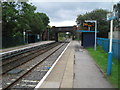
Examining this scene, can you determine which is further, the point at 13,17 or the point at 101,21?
the point at 101,21

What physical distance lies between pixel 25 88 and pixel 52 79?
1.31m

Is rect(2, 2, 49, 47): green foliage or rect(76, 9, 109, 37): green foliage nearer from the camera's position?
rect(2, 2, 49, 47): green foliage

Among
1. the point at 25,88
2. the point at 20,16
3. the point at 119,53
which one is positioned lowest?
the point at 25,88

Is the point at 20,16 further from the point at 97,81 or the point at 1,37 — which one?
the point at 97,81

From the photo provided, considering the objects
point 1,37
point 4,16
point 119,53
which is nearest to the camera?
point 119,53

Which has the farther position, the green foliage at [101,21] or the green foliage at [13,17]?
the green foliage at [101,21]

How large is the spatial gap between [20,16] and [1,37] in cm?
520

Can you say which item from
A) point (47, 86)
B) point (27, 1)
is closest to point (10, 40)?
point (27, 1)

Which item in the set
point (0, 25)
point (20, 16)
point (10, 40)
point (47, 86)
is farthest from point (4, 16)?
point (47, 86)

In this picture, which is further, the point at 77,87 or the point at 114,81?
the point at 114,81

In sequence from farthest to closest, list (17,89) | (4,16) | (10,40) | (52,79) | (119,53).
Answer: (10,40) → (4,16) → (119,53) → (52,79) → (17,89)

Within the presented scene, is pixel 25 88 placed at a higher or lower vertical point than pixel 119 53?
lower

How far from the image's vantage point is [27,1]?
30.3 metres

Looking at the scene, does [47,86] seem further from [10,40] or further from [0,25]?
[10,40]
